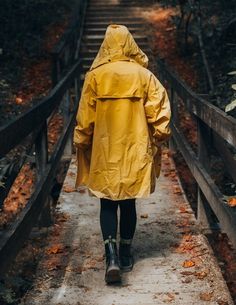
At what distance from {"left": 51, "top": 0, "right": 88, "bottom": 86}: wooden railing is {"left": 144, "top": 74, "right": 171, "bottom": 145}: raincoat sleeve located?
6264 mm

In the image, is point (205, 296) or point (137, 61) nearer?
point (205, 296)

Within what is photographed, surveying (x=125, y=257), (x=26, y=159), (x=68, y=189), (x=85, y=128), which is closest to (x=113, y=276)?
(x=125, y=257)

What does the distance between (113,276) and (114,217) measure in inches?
18.5

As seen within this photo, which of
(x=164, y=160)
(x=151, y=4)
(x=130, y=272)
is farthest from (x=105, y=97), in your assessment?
(x=151, y=4)

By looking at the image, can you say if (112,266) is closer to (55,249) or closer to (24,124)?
(55,249)

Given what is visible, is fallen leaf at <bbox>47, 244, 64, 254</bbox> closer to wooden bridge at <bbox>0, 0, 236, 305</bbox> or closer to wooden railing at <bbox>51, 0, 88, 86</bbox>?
wooden bridge at <bbox>0, 0, 236, 305</bbox>

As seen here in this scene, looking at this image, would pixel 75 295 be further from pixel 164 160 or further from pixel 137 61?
pixel 164 160

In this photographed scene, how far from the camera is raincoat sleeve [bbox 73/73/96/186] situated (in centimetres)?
453

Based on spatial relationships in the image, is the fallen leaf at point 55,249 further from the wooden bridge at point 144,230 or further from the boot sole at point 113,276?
the boot sole at point 113,276

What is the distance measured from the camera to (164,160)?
8.84 meters

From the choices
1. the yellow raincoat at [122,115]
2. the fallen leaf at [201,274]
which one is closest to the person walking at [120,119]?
the yellow raincoat at [122,115]

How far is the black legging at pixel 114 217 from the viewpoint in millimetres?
4656

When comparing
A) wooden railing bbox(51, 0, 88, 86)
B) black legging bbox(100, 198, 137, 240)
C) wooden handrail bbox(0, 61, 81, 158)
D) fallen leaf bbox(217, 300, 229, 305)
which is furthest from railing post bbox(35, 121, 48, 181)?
wooden railing bbox(51, 0, 88, 86)

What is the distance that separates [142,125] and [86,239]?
5.21 ft
